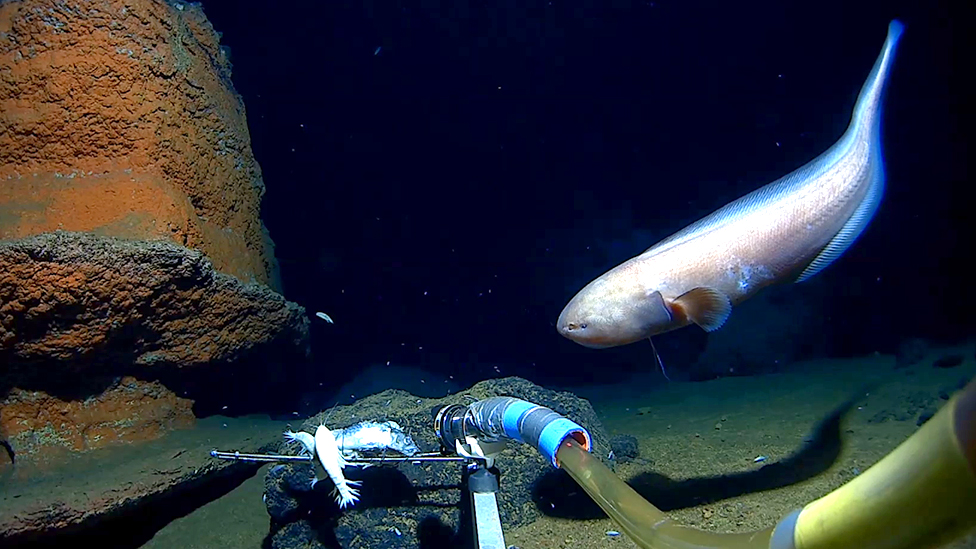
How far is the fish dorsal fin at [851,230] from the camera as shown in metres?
2.85

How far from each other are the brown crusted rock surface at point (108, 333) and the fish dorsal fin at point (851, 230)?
4589mm

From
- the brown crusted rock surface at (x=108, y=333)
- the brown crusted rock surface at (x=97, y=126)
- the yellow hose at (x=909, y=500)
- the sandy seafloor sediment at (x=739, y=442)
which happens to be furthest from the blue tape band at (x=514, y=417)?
the brown crusted rock surface at (x=97, y=126)

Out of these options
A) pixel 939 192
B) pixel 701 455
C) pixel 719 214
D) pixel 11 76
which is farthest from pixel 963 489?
pixel 939 192

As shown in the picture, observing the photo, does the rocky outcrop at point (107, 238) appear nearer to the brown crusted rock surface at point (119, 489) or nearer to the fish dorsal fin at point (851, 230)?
the brown crusted rock surface at point (119, 489)

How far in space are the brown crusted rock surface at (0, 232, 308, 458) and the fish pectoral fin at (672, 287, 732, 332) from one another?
3.83 metres

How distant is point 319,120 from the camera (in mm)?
14406

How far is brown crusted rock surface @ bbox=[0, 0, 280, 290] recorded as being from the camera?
13.6 ft

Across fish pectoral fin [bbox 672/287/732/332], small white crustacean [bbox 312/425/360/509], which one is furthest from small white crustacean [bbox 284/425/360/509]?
fish pectoral fin [bbox 672/287/732/332]

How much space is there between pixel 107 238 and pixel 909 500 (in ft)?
15.6

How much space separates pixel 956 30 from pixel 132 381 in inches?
554

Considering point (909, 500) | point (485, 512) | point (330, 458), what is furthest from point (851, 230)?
point (330, 458)

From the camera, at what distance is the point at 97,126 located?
443cm

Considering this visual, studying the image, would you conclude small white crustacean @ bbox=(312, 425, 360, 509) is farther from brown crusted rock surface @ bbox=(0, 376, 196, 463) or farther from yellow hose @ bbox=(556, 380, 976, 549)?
brown crusted rock surface @ bbox=(0, 376, 196, 463)

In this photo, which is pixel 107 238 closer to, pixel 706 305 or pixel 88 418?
pixel 88 418
